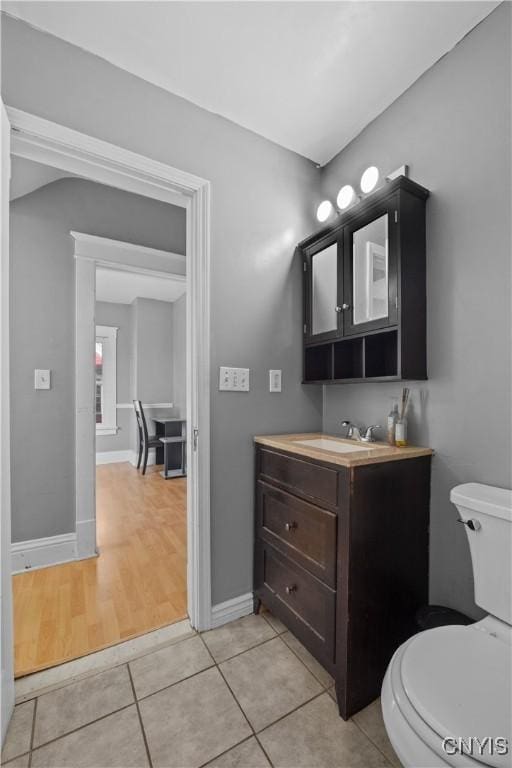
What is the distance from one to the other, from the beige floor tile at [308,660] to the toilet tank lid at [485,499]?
2.81ft

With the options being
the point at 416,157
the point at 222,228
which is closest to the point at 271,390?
the point at 222,228

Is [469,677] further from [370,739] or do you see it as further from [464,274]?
[464,274]

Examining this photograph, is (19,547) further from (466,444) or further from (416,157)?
(416,157)

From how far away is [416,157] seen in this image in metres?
1.44

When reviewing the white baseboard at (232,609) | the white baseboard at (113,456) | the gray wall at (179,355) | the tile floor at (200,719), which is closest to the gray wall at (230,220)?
the white baseboard at (232,609)

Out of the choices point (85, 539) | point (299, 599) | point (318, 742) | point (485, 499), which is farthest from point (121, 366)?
point (485, 499)

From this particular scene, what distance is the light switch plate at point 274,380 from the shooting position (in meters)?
1.75

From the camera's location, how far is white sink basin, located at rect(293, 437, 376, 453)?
149 centimetres

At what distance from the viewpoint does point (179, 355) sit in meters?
5.26

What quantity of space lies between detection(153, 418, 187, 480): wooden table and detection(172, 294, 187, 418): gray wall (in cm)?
67

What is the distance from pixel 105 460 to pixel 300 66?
16.7ft

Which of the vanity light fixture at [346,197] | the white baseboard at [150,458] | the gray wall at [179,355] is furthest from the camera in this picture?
the gray wall at [179,355]

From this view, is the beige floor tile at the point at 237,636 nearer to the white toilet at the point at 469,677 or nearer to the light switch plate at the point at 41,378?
the white toilet at the point at 469,677

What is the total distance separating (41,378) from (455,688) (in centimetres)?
236
